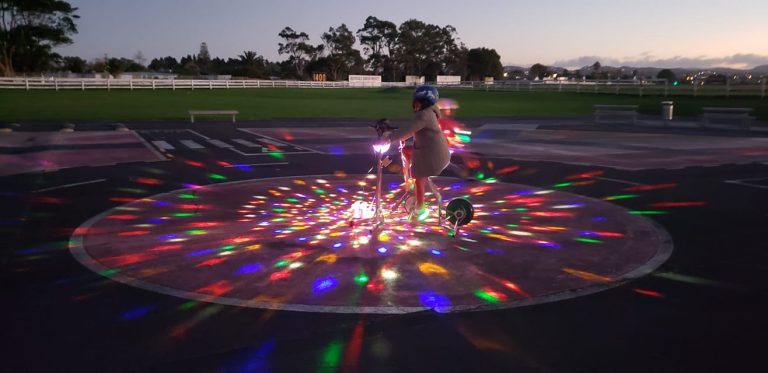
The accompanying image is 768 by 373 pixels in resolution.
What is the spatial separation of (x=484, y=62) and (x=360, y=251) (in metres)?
126

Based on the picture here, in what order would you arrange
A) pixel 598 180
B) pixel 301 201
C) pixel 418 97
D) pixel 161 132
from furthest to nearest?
pixel 161 132
pixel 598 180
pixel 301 201
pixel 418 97

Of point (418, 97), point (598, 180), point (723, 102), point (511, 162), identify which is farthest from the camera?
point (723, 102)

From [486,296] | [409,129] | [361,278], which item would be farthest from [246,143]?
[486,296]

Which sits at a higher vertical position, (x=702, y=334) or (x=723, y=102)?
(x=723, y=102)

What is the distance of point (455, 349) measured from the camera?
4.02 meters

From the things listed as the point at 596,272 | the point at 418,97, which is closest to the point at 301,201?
the point at 418,97

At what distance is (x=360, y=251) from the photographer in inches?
250

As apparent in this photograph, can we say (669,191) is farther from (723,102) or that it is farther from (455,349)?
(723,102)

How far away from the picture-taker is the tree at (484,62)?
419 ft

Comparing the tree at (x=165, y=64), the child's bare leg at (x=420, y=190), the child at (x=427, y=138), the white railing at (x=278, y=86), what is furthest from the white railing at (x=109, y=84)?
the tree at (x=165, y=64)

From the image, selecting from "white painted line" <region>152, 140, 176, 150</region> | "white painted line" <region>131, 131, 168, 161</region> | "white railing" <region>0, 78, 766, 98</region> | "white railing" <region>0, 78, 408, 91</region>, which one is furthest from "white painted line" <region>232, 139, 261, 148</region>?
"white railing" <region>0, 78, 408, 91</region>

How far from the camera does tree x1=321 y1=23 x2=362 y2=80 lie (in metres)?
124

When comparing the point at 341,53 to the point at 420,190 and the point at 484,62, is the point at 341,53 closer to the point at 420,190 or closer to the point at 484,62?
the point at 484,62

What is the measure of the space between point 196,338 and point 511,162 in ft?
34.8
